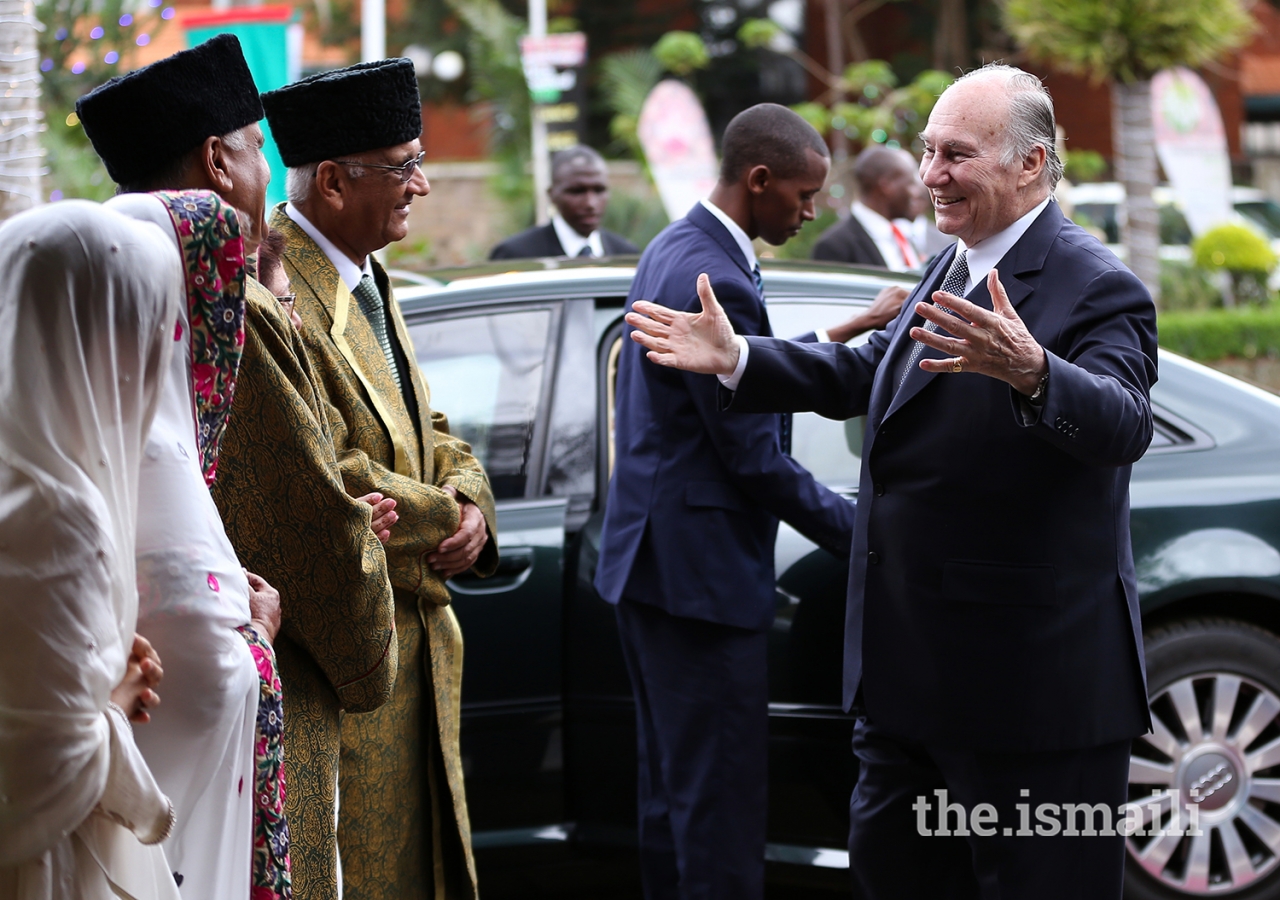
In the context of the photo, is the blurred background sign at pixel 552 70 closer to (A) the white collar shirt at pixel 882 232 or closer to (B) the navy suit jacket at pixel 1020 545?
(A) the white collar shirt at pixel 882 232

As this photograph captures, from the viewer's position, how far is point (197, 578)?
195 cm

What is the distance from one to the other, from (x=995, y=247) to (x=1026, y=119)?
0.26m

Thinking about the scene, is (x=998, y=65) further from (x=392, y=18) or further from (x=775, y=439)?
(x=392, y=18)

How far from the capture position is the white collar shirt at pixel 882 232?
743 centimetres

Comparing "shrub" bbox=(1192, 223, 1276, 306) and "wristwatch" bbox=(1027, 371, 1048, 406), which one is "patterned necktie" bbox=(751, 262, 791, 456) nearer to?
"wristwatch" bbox=(1027, 371, 1048, 406)

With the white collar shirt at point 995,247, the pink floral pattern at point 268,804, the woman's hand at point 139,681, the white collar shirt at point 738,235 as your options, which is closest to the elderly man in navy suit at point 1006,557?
the white collar shirt at point 995,247

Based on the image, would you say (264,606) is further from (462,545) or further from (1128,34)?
(1128,34)

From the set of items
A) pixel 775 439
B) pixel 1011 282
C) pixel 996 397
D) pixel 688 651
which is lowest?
pixel 688 651

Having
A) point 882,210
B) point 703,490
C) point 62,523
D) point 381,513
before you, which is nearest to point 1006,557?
point 703,490

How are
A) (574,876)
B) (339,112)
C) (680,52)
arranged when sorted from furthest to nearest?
(680,52) → (574,876) → (339,112)

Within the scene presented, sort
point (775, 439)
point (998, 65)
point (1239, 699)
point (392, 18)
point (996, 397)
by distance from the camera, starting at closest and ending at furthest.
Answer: point (996, 397)
point (998, 65)
point (775, 439)
point (1239, 699)
point (392, 18)

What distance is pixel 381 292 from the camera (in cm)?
320

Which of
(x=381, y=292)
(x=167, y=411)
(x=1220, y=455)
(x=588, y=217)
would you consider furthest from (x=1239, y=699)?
(x=588, y=217)

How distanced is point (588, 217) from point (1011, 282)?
5.09 metres
